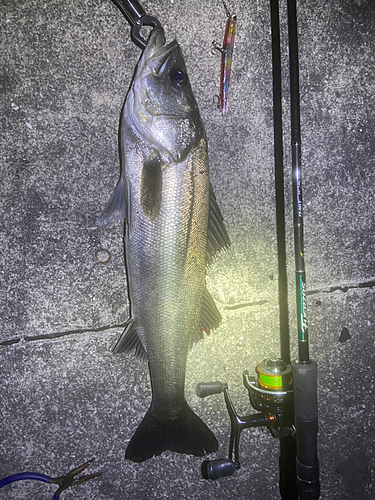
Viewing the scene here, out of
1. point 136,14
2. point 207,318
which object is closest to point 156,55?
point 136,14

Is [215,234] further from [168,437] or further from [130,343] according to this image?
[168,437]

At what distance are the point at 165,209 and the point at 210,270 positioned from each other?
2.52 ft

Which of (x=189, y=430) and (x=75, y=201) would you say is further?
(x=75, y=201)

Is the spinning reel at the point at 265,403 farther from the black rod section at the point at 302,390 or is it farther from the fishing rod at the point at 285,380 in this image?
the black rod section at the point at 302,390

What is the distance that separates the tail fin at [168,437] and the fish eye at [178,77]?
1.99m

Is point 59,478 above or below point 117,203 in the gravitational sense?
below

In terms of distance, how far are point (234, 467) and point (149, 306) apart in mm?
1295

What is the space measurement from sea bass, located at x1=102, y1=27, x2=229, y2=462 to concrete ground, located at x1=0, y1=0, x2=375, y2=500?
0.42 m

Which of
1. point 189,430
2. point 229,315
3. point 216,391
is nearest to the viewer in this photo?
point 189,430

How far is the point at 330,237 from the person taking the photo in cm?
261

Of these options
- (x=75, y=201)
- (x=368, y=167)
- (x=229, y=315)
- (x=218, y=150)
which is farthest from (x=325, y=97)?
(x=75, y=201)

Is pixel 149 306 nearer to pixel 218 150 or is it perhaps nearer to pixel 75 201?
pixel 75 201

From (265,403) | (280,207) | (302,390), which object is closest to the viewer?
(302,390)

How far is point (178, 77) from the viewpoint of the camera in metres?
1.96
